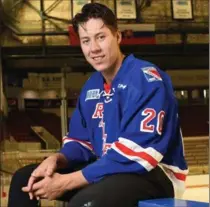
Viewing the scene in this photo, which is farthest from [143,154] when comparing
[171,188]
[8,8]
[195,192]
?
[8,8]

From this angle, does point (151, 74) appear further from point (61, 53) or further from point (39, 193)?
point (61, 53)

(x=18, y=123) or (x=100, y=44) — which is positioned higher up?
(x=100, y=44)

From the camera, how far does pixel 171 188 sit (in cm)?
139

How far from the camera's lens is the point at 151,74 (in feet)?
4.44

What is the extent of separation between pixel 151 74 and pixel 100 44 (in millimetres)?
164

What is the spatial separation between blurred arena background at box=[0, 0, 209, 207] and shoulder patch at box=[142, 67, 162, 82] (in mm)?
3948

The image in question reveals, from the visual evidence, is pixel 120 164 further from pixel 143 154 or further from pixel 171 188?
pixel 171 188

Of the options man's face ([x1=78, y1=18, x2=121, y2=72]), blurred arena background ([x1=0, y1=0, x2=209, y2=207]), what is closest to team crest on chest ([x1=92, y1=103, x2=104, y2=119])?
man's face ([x1=78, y1=18, x2=121, y2=72])

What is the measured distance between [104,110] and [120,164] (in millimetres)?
224

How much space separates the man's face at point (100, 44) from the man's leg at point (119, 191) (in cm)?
31

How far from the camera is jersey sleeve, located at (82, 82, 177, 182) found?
128cm

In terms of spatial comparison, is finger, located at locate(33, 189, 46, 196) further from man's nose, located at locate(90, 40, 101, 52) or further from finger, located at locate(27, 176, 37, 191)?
man's nose, located at locate(90, 40, 101, 52)

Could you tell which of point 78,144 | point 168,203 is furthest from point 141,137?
point 78,144

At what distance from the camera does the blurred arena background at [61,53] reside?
5.74 m
